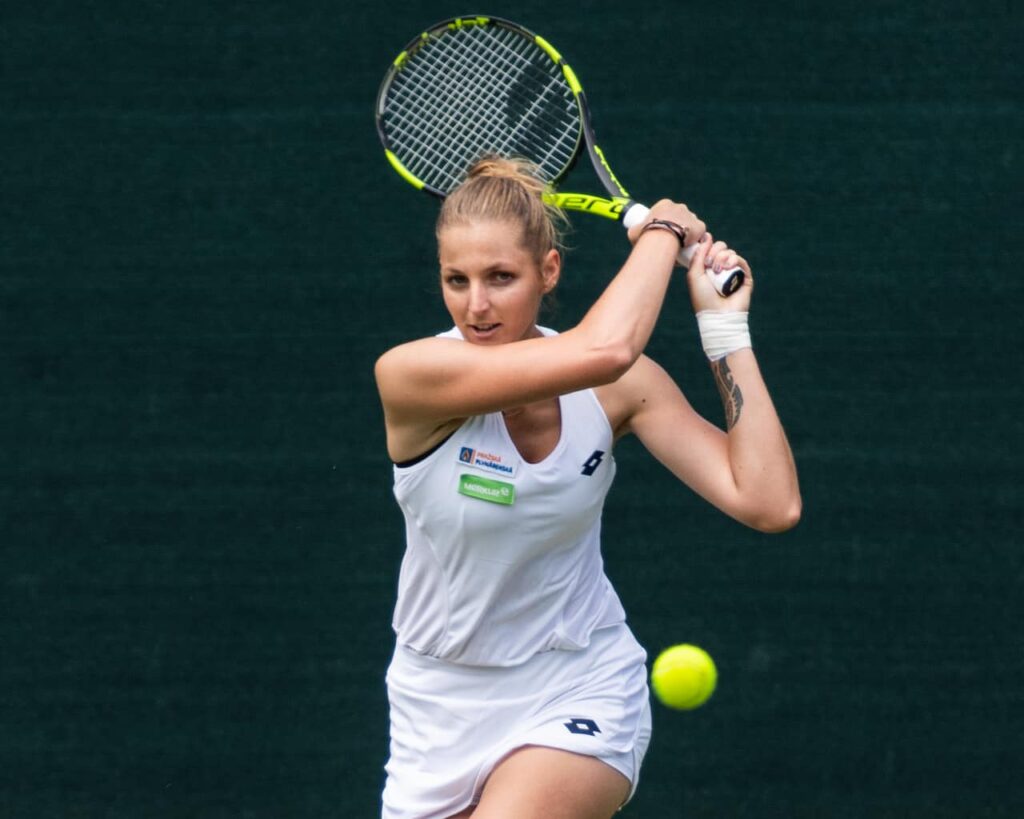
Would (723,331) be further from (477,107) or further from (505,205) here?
(477,107)

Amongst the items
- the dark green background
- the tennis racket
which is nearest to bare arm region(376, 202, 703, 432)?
the tennis racket

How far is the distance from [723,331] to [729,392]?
0.35 ft

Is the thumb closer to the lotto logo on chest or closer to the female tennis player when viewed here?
the female tennis player

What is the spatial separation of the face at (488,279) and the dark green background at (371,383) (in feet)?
4.76

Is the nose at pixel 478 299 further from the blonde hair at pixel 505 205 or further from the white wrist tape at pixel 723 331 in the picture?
the white wrist tape at pixel 723 331

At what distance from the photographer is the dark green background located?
169 inches

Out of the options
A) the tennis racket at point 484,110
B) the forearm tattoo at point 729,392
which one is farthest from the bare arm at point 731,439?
the tennis racket at point 484,110

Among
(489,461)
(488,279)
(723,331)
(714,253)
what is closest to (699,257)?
(714,253)

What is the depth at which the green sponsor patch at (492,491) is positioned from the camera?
2.85 m

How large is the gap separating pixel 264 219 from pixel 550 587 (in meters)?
1.75

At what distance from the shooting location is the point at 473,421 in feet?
9.58

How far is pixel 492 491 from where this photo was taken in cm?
285

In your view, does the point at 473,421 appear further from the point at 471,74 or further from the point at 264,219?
the point at 264,219

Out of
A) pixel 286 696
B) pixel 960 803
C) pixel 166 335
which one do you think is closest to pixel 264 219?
pixel 166 335
